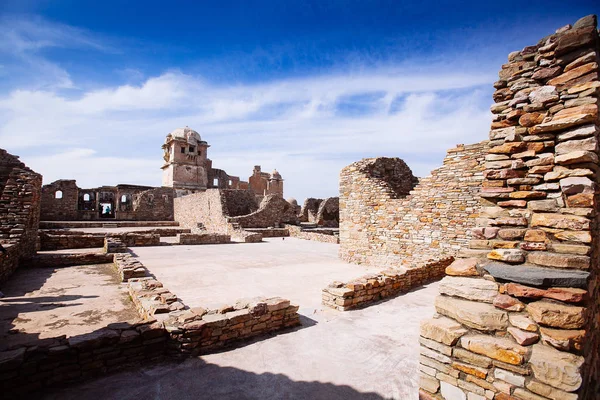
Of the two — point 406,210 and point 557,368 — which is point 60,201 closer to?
point 406,210

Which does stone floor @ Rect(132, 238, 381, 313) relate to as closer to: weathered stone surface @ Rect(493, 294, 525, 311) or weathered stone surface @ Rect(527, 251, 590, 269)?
weathered stone surface @ Rect(493, 294, 525, 311)

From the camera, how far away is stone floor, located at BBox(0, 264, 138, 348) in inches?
185

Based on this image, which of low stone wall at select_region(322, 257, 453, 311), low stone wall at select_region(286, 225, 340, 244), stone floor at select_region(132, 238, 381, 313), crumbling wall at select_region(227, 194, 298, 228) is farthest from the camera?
crumbling wall at select_region(227, 194, 298, 228)

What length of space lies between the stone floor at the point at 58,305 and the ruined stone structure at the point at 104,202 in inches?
933

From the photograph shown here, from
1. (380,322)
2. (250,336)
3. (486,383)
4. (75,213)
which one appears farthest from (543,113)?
(75,213)

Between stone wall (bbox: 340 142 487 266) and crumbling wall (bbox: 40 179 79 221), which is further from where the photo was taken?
crumbling wall (bbox: 40 179 79 221)

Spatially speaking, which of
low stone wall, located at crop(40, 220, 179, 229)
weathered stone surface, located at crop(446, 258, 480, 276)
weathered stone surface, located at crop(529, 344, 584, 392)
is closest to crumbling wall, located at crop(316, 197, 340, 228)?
low stone wall, located at crop(40, 220, 179, 229)

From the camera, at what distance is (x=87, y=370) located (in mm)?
3512

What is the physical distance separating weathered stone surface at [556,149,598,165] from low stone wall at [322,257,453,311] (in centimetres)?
392

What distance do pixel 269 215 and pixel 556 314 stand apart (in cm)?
2348

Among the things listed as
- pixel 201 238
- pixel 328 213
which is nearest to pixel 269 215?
pixel 328 213

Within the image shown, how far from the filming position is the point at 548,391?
1978 millimetres

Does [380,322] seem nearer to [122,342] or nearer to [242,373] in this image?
[242,373]

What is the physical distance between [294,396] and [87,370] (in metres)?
2.49
